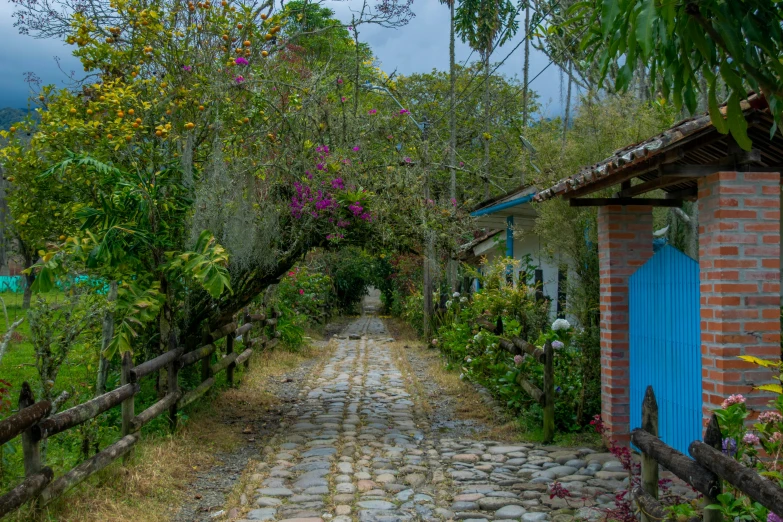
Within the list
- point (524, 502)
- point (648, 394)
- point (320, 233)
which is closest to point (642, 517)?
point (648, 394)

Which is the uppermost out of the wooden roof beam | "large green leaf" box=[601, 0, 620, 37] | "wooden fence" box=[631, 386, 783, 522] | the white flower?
"large green leaf" box=[601, 0, 620, 37]

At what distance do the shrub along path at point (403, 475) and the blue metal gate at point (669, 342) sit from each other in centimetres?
72

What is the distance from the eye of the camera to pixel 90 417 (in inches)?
193

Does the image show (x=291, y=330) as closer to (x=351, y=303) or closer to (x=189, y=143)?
(x=189, y=143)

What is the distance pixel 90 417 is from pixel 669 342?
4.59m

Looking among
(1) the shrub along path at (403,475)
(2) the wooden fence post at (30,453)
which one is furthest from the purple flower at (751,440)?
(2) the wooden fence post at (30,453)

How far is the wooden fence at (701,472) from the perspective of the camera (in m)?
2.72

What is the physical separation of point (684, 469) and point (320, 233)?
5388 millimetres

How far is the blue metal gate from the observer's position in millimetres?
5414

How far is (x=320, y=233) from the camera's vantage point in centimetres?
806

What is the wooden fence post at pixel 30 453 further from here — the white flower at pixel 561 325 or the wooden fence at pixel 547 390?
the white flower at pixel 561 325

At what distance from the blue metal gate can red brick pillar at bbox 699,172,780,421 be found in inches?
18.1

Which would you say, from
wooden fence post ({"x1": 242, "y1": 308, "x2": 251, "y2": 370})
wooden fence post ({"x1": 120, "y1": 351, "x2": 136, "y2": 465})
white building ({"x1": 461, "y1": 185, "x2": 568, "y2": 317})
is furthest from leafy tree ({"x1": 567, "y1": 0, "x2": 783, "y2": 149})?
wooden fence post ({"x1": 242, "y1": 308, "x2": 251, "y2": 370})

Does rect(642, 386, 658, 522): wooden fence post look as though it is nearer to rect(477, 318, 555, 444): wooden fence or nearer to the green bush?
rect(477, 318, 555, 444): wooden fence
